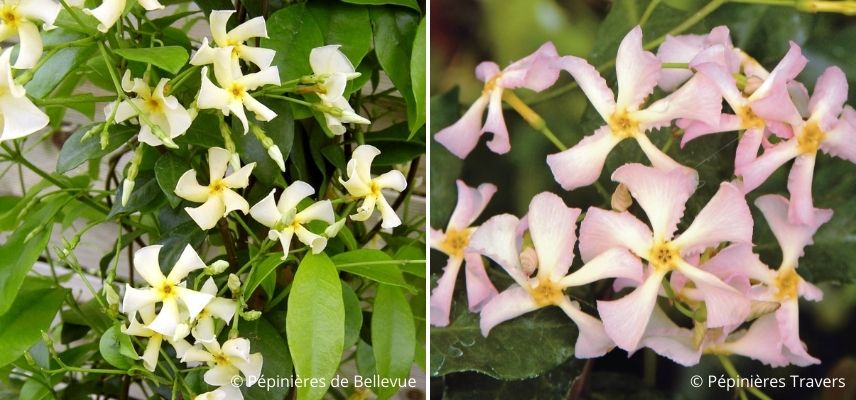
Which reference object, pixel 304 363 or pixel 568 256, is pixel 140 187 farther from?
pixel 568 256

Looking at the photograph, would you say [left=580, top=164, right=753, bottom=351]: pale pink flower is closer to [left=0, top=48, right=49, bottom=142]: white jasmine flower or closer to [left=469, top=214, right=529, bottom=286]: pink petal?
[left=469, top=214, right=529, bottom=286]: pink petal

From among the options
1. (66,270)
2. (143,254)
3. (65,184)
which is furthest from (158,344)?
(66,270)

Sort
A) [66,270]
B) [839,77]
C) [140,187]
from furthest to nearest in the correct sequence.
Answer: [66,270]
[140,187]
[839,77]

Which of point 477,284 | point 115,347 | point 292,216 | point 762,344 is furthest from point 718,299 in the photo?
point 115,347

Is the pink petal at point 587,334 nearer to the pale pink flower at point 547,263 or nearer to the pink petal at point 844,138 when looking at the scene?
the pale pink flower at point 547,263

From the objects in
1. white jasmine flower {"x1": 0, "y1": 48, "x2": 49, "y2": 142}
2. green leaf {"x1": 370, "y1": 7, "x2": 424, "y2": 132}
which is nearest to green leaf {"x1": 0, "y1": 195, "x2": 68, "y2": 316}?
white jasmine flower {"x1": 0, "y1": 48, "x2": 49, "y2": 142}

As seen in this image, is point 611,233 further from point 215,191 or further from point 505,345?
point 215,191
